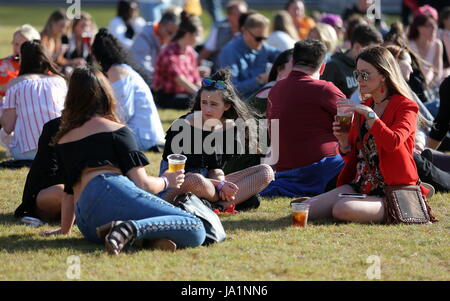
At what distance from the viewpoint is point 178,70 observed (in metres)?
12.7

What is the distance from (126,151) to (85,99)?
44 centimetres

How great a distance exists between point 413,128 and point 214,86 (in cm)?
159

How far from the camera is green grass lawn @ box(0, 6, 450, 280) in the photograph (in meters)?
5.13

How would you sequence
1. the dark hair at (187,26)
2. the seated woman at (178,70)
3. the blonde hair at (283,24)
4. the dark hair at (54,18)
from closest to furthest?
the dark hair at (187,26) → the seated woman at (178,70) → the dark hair at (54,18) → the blonde hair at (283,24)

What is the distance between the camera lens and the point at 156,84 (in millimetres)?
12961

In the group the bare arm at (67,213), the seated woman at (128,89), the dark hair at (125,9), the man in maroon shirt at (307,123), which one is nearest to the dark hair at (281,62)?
the man in maroon shirt at (307,123)

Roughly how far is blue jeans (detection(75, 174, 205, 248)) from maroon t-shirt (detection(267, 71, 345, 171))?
2057mm

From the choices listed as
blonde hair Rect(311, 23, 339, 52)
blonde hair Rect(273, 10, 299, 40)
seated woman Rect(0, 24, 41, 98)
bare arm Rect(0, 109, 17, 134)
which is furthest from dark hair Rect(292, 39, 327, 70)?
blonde hair Rect(273, 10, 299, 40)

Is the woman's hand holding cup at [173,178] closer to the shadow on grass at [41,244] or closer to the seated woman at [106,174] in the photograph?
the seated woman at [106,174]

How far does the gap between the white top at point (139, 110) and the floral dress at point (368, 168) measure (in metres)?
3.49

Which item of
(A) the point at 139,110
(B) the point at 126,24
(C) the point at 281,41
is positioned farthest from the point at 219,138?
(B) the point at 126,24

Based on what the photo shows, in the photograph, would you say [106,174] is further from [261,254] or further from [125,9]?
[125,9]

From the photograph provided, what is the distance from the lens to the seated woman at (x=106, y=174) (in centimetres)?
548

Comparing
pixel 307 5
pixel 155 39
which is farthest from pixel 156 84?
pixel 307 5
